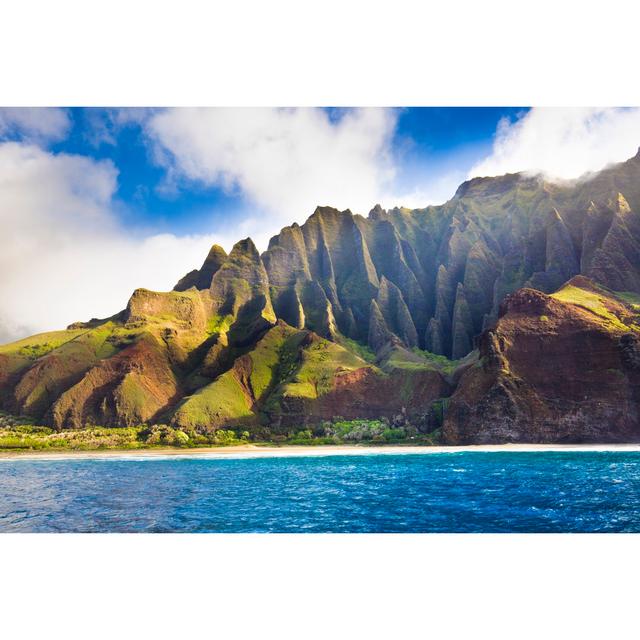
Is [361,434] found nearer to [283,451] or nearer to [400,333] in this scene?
[283,451]

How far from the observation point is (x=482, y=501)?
27.2m

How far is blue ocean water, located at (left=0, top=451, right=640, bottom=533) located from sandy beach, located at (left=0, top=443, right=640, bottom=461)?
71.4 ft

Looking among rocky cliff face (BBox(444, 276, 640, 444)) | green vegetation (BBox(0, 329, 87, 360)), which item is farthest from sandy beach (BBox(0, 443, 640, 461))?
green vegetation (BBox(0, 329, 87, 360))

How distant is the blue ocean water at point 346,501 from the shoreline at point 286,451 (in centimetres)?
2152

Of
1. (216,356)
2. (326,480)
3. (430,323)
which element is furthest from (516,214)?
(326,480)

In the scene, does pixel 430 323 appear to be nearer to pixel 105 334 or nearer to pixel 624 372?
pixel 624 372

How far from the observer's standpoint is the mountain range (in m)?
74.1

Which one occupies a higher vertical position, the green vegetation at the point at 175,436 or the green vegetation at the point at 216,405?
the green vegetation at the point at 216,405

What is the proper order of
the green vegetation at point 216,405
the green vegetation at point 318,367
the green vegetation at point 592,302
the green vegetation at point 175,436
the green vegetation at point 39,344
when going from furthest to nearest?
the green vegetation at point 39,344
the green vegetation at point 318,367
the green vegetation at point 216,405
the green vegetation at point 175,436
the green vegetation at point 592,302

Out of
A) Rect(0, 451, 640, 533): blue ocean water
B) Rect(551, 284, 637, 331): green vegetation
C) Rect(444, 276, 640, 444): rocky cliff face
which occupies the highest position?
Rect(551, 284, 637, 331): green vegetation

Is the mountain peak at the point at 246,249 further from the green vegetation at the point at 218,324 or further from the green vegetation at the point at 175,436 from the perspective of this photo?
the green vegetation at the point at 175,436

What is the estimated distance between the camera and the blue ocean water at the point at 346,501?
22516mm

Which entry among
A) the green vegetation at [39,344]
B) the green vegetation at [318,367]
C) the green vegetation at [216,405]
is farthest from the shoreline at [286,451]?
the green vegetation at [39,344]

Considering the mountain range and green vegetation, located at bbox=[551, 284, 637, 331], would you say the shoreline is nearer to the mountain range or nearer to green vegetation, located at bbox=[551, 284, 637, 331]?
the mountain range
